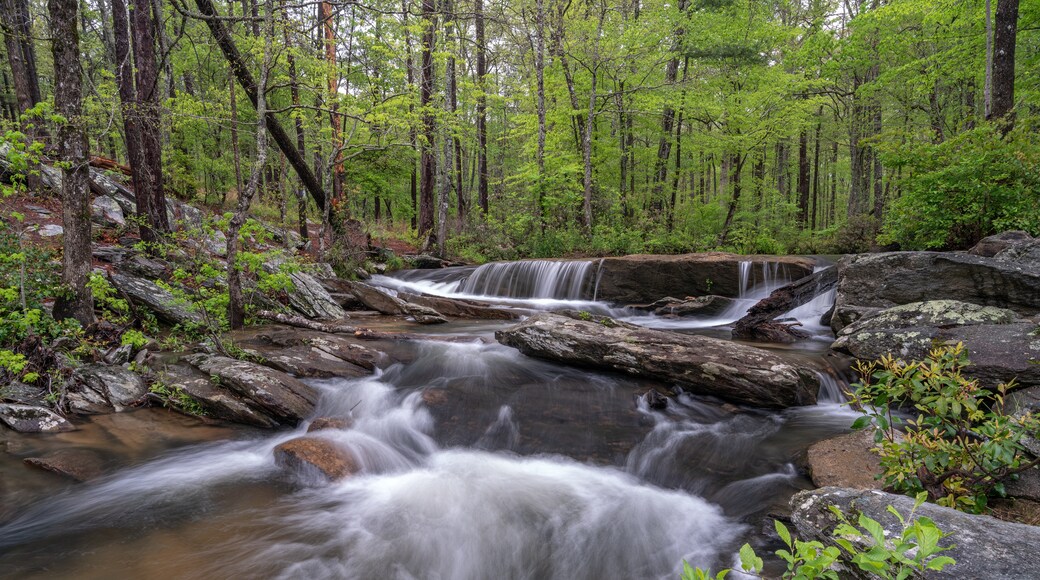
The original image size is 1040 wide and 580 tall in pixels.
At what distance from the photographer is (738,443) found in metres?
4.75

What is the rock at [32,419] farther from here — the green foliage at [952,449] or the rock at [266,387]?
the green foliage at [952,449]

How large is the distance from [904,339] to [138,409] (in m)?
8.24

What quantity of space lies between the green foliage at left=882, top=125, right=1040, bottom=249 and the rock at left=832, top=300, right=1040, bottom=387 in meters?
3.40

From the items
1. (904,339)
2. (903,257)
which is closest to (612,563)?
(904,339)

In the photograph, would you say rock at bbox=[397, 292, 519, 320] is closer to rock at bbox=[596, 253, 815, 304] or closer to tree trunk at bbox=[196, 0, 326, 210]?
rock at bbox=[596, 253, 815, 304]

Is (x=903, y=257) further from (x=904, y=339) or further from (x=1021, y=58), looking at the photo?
(x=1021, y=58)

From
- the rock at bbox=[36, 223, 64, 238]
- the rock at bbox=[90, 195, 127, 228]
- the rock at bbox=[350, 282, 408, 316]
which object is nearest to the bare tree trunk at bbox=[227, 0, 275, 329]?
the rock at bbox=[350, 282, 408, 316]

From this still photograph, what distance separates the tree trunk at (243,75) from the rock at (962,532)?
7.68 metres

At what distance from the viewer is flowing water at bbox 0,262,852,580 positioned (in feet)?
11.3

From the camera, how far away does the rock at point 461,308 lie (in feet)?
32.9

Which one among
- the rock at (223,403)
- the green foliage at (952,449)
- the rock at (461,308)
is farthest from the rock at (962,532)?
the rock at (461,308)

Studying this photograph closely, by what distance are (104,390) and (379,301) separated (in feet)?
17.3

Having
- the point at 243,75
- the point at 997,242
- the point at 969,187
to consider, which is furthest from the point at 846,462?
the point at 243,75

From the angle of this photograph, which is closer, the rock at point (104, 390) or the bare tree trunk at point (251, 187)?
the rock at point (104, 390)
